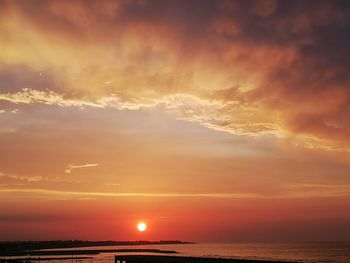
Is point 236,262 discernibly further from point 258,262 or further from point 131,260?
point 131,260

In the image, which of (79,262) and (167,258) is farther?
(79,262)

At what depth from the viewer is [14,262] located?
2980 inches

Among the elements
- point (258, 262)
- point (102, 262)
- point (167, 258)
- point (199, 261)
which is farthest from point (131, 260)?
point (102, 262)

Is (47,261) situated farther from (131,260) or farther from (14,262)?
(131,260)

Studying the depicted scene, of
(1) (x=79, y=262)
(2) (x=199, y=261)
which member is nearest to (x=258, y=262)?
(2) (x=199, y=261)

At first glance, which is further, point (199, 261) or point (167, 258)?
point (167, 258)

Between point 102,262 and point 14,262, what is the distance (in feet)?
103

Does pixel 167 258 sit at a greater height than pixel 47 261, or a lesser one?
lesser

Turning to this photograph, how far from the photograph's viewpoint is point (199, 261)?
67.2 metres

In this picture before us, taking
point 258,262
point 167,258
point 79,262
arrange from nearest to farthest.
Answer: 1. point 258,262
2. point 167,258
3. point 79,262

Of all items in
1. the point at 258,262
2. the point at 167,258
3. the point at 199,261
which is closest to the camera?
the point at 258,262

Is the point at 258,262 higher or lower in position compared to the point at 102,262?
lower

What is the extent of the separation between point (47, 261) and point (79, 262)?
725cm

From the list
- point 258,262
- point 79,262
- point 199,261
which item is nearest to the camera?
point 258,262
